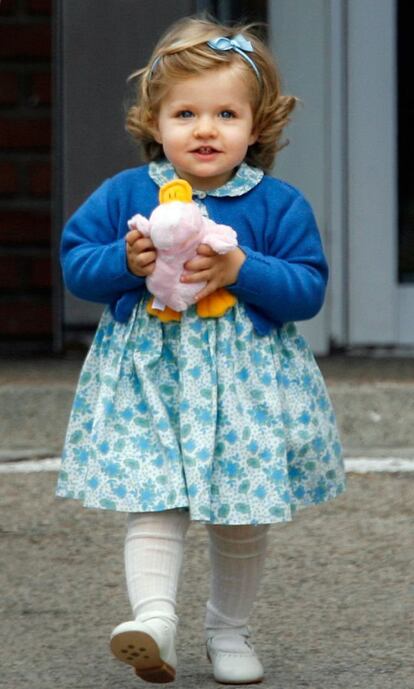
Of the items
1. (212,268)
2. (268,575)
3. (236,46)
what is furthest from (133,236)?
(268,575)

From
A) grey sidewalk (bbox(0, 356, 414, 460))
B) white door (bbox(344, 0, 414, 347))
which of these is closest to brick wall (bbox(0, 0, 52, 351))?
grey sidewalk (bbox(0, 356, 414, 460))

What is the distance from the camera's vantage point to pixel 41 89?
6.51m

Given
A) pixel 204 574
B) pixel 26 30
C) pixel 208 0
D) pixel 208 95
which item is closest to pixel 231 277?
pixel 208 95

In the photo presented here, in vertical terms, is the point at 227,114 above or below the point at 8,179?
above

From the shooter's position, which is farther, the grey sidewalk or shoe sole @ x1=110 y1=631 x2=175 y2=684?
the grey sidewalk


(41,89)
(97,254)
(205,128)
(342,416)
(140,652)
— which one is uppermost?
(205,128)

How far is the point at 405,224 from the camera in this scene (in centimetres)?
648

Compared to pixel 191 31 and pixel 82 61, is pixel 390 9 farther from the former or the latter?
pixel 191 31

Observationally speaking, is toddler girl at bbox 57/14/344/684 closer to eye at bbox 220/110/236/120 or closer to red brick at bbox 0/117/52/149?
eye at bbox 220/110/236/120

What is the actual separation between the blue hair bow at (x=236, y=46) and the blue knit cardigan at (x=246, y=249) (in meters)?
0.23

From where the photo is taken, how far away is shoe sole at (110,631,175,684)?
3.10 meters

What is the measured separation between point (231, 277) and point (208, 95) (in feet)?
1.11

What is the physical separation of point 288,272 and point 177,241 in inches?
9.4

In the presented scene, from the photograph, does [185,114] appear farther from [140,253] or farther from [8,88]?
[8,88]
